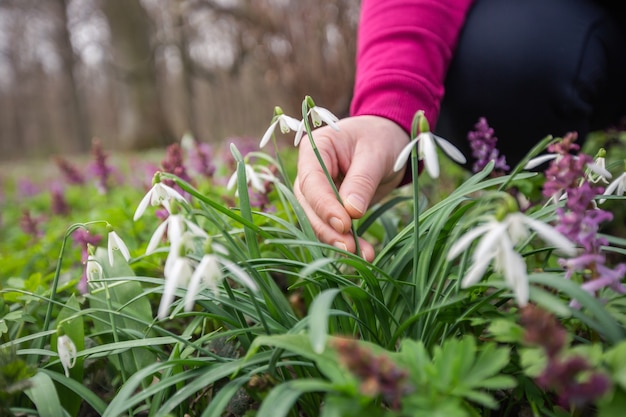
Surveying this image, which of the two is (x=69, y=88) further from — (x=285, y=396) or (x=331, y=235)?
(x=285, y=396)

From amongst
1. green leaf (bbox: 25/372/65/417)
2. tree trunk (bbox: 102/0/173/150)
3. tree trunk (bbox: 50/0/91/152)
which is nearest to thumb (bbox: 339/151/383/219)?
green leaf (bbox: 25/372/65/417)

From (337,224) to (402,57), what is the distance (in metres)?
0.84

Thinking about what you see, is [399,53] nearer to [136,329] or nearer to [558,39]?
[558,39]

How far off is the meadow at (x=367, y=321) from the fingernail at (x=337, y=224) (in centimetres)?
6

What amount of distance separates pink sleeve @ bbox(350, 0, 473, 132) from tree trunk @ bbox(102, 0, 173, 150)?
1072 centimetres

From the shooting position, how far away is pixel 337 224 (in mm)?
1136

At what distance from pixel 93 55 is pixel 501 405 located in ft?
69.7

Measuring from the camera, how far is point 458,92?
2.24 metres

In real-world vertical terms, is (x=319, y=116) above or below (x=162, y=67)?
below

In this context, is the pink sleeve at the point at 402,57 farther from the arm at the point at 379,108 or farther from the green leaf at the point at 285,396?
the green leaf at the point at 285,396

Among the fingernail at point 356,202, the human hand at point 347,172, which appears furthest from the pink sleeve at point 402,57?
the fingernail at point 356,202

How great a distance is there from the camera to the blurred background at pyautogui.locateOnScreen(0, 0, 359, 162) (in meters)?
5.35

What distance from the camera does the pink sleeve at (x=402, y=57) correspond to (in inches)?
63.6

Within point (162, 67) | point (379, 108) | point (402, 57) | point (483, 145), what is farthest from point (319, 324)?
point (162, 67)
